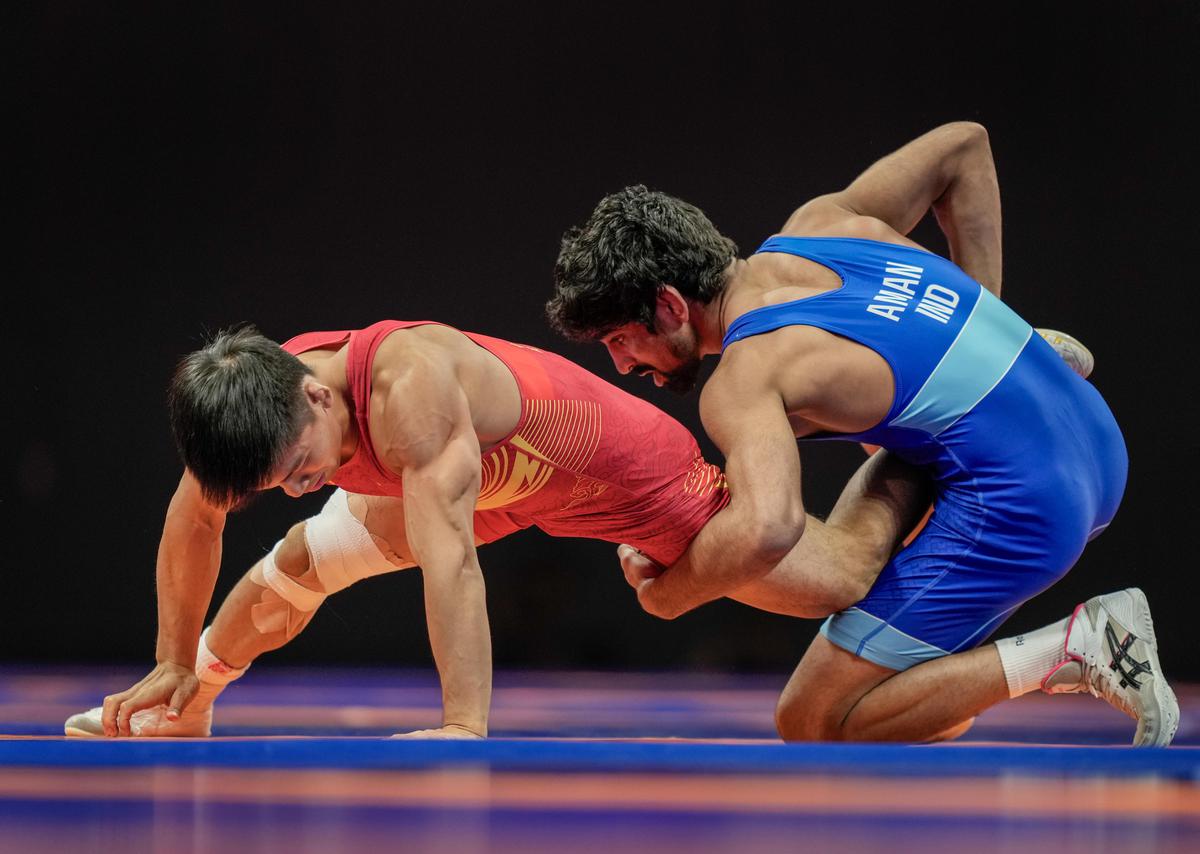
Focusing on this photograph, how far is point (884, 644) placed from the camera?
2.07 m

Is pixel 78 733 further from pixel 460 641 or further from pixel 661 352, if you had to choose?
pixel 661 352

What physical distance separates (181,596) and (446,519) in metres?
0.53

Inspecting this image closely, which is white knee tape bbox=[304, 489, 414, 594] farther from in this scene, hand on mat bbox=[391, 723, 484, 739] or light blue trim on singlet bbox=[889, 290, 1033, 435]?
light blue trim on singlet bbox=[889, 290, 1033, 435]

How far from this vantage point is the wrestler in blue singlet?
1.94 metres

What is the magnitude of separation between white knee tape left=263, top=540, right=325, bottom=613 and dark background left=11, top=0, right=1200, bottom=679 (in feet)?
5.75

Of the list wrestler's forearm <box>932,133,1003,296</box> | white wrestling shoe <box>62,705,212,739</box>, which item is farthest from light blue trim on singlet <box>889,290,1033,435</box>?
white wrestling shoe <box>62,705,212,739</box>

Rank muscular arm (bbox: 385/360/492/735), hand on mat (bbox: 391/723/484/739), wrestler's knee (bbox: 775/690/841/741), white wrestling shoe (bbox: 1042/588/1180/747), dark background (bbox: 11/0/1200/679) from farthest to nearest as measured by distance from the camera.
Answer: dark background (bbox: 11/0/1200/679)
wrestler's knee (bbox: 775/690/841/741)
white wrestling shoe (bbox: 1042/588/1180/747)
muscular arm (bbox: 385/360/492/735)
hand on mat (bbox: 391/723/484/739)

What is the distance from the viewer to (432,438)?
172 cm

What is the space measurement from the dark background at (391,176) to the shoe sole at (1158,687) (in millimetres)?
2004

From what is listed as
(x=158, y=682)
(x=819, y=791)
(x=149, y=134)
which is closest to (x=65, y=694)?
(x=158, y=682)

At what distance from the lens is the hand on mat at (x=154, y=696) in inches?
75.6

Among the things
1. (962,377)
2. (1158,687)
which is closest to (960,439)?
(962,377)

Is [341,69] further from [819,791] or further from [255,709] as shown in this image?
[819,791]

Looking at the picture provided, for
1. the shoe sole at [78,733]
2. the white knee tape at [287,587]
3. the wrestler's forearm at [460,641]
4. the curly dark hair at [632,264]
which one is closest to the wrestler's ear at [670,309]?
the curly dark hair at [632,264]
